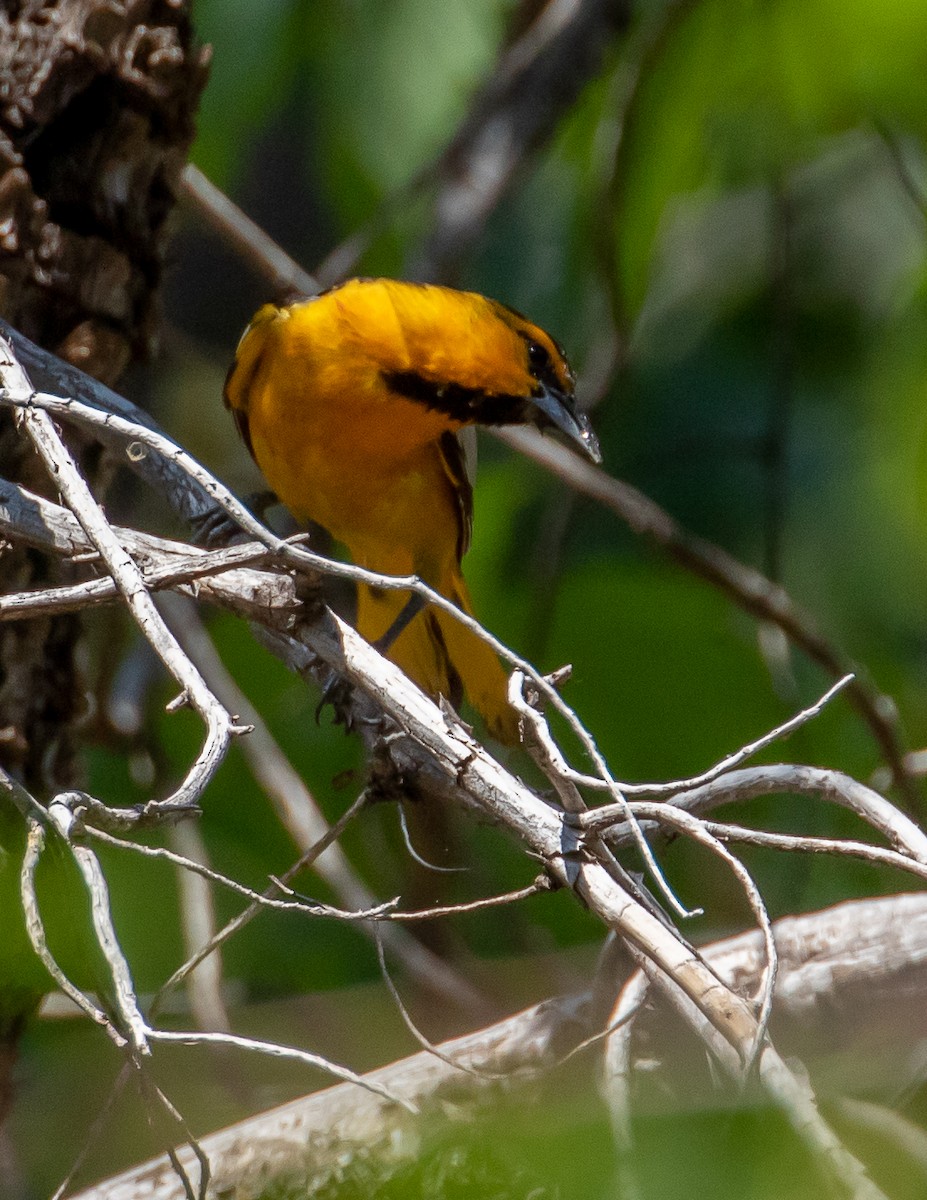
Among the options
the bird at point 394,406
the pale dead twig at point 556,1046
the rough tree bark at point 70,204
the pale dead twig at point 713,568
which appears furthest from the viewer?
the pale dead twig at point 713,568

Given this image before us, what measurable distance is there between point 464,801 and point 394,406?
989 mm

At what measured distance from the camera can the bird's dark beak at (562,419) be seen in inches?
104

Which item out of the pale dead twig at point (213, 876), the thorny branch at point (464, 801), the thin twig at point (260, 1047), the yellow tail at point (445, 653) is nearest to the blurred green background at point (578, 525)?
the yellow tail at point (445, 653)

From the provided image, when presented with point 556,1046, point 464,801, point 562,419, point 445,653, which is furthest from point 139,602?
point 445,653

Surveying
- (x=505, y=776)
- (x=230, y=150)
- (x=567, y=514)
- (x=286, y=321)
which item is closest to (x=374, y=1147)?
(x=505, y=776)

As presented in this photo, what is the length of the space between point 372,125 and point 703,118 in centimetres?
76

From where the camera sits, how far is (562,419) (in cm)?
264

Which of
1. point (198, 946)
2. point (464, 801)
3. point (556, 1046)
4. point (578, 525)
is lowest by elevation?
point (198, 946)

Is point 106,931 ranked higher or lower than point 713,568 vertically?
higher

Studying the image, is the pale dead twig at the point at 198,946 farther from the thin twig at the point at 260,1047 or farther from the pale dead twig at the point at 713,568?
the thin twig at the point at 260,1047

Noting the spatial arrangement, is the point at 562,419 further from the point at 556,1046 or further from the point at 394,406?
the point at 556,1046

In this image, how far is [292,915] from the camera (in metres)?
3.45

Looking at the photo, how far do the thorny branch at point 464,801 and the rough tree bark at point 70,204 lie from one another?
680 mm

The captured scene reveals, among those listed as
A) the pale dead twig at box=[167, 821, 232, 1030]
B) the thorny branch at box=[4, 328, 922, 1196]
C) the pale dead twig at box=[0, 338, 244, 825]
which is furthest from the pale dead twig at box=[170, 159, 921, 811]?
the pale dead twig at box=[0, 338, 244, 825]
